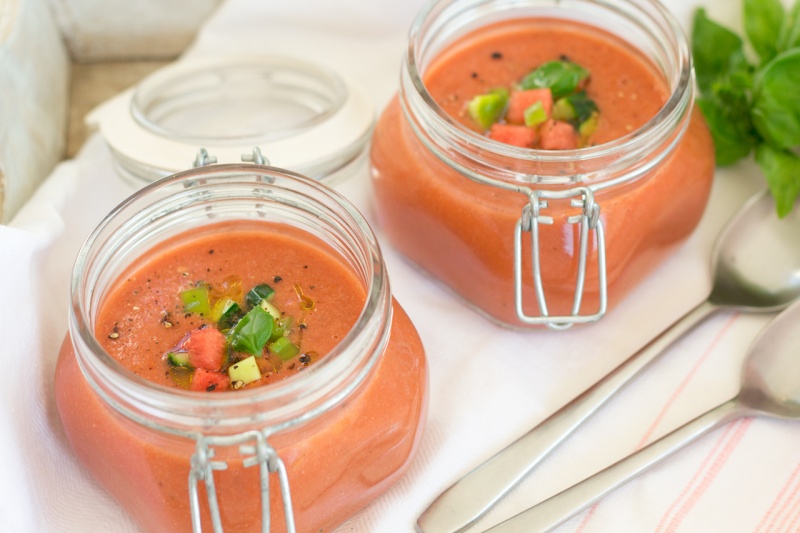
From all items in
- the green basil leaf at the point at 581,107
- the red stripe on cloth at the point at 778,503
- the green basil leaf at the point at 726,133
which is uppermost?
the green basil leaf at the point at 581,107

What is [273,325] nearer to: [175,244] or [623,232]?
[175,244]

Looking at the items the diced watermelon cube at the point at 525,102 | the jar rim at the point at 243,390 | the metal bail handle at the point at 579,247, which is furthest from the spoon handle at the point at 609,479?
the diced watermelon cube at the point at 525,102

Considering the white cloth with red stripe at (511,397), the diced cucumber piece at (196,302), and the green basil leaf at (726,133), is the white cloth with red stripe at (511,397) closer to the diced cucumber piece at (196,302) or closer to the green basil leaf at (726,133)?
the green basil leaf at (726,133)

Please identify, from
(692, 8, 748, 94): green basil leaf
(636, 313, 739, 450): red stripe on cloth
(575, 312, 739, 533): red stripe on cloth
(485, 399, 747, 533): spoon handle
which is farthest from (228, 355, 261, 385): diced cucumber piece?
(692, 8, 748, 94): green basil leaf

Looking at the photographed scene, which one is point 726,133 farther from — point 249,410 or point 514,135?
point 249,410

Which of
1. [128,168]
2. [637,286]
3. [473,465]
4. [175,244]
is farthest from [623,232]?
[128,168]

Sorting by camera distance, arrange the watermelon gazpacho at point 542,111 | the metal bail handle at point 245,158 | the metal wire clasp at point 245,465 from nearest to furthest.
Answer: the metal wire clasp at point 245,465 → the metal bail handle at point 245,158 → the watermelon gazpacho at point 542,111
